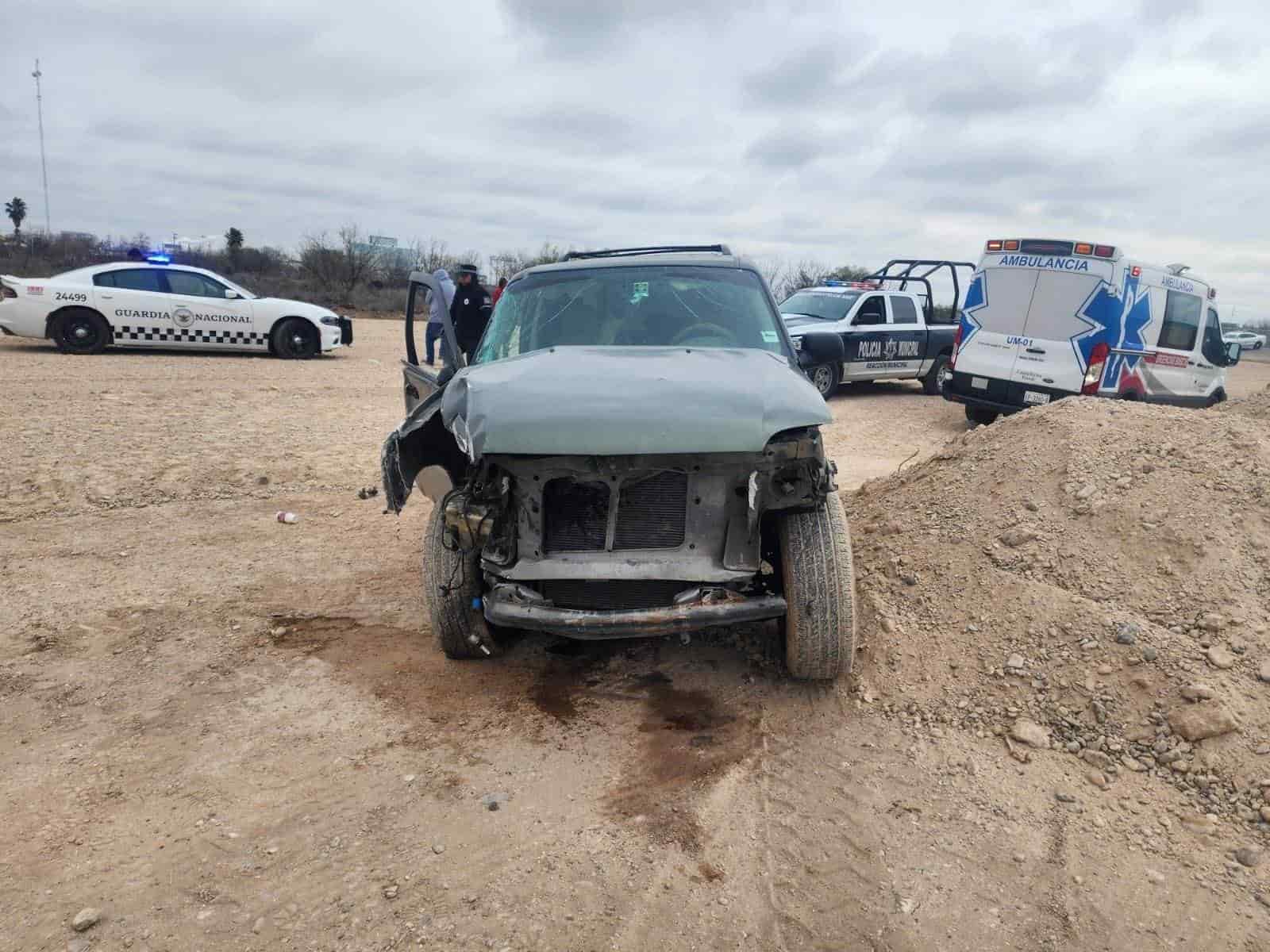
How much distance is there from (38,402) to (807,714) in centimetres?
908

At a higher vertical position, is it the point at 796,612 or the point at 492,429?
the point at 492,429

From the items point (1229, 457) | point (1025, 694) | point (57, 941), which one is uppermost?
point (1229, 457)

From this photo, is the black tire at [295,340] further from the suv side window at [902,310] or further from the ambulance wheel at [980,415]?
the ambulance wheel at [980,415]

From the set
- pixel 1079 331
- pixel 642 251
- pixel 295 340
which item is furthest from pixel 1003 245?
pixel 295 340

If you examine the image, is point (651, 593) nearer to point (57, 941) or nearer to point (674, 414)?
point (674, 414)

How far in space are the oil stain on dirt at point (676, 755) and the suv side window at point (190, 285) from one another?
12370 millimetres

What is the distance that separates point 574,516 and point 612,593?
35 cm

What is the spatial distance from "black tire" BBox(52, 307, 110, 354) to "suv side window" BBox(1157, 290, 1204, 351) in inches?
589

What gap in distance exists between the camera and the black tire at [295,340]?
14156mm

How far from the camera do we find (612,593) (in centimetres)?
333

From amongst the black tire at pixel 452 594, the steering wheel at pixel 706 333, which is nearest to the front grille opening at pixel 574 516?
the black tire at pixel 452 594

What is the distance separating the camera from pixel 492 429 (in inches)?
120

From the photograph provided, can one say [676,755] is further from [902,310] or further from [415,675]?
[902,310]

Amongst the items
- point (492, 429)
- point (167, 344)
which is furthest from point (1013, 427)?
point (167, 344)
